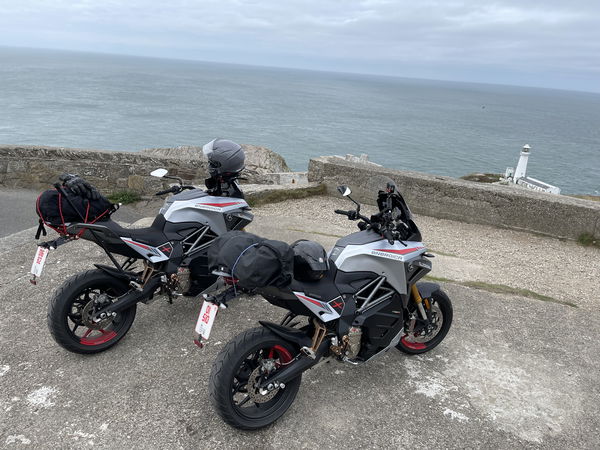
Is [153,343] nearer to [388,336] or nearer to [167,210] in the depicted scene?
[167,210]

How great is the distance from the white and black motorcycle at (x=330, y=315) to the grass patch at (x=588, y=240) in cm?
431

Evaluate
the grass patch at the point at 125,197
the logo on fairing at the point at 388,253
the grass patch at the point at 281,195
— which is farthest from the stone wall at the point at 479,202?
the logo on fairing at the point at 388,253

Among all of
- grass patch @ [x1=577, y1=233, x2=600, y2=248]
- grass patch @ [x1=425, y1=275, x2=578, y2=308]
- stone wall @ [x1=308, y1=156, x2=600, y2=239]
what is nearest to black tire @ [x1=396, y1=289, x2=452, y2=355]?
grass patch @ [x1=425, y1=275, x2=578, y2=308]

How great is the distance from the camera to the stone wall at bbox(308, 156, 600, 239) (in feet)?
22.5

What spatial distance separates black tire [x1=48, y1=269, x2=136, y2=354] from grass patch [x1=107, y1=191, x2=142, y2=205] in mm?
4964

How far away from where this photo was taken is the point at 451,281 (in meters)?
5.18

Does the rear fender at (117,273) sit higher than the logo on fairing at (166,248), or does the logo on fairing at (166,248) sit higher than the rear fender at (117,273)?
the logo on fairing at (166,248)

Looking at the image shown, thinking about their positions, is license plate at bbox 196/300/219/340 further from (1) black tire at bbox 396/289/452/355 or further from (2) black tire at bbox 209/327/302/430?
(1) black tire at bbox 396/289/452/355

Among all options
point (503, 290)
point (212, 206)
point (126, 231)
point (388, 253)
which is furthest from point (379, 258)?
point (503, 290)

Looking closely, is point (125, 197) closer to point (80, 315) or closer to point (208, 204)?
point (208, 204)

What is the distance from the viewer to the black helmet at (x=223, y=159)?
14.1 feet

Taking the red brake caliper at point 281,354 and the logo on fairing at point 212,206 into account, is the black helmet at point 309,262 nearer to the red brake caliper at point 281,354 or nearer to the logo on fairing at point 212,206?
the red brake caliper at point 281,354

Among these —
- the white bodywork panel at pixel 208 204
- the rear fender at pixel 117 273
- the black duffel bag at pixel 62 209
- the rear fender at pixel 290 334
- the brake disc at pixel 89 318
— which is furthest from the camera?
the white bodywork panel at pixel 208 204

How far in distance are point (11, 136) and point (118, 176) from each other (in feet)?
128
